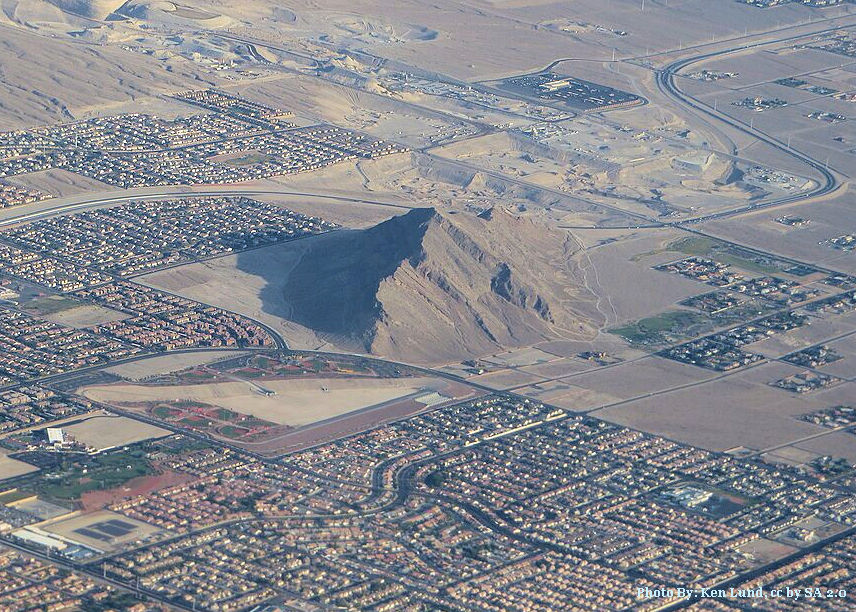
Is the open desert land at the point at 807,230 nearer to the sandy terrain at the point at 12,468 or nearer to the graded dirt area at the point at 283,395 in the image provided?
the graded dirt area at the point at 283,395

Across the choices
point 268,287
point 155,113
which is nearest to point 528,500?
point 268,287

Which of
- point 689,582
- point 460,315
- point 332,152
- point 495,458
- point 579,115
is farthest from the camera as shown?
point 579,115


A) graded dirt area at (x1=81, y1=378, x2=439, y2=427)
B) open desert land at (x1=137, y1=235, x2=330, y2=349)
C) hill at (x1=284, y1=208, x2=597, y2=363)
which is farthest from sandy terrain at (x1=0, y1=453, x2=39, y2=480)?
hill at (x1=284, y1=208, x2=597, y2=363)

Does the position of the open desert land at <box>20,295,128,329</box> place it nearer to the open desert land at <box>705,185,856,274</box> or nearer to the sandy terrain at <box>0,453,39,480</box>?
the sandy terrain at <box>0,453,39,480</box>

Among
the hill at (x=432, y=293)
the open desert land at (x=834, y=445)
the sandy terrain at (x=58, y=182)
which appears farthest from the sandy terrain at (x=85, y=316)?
the open desert land at (x=834, y=445)

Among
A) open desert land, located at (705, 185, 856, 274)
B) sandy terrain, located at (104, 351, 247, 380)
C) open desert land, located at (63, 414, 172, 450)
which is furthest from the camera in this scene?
open desert land, located at (705, 185, 856, 274)

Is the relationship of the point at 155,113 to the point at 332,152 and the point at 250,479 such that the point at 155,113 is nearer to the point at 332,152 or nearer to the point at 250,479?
the point at 332,152

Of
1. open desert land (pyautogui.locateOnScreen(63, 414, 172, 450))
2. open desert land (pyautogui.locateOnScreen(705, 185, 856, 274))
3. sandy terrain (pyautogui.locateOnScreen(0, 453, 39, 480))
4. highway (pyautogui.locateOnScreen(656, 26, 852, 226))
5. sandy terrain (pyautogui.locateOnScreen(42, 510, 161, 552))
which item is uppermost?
highway (pyautogui.locateOnScreen(656, 26, 852, 226))
